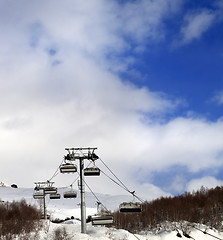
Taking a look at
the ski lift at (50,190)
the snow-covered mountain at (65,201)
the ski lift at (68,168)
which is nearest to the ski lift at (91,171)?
the ski lift at (68,168)

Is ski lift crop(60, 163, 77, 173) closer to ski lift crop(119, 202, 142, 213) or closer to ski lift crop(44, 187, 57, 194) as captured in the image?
ski lift crop(119, 202, 142, 213)

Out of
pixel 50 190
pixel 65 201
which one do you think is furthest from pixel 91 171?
pixel 65 201

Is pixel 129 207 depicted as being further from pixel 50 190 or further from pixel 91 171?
pixel 50 190

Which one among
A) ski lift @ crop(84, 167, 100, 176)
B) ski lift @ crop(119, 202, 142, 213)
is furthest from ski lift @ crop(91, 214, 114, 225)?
ski lift @ crop(84, 167, 100, 176)

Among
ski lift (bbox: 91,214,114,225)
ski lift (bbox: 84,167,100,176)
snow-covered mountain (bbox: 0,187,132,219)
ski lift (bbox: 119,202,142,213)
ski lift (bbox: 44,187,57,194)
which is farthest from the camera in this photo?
snow-covered mountain (bbox: 0,187,132,219)

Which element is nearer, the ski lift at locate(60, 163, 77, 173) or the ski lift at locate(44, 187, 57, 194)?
the ski lift at locate(60, 163, 77, 173)

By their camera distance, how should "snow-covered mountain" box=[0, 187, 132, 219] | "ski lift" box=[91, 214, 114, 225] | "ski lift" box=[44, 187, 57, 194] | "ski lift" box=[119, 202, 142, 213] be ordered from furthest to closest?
"snow-covered mountain" box=[0, 187, 132, 219]
"ski lift" box=[44, 187, 57, 194]
"ski lift" box=[91, 214, 114, 225]
"ski lift" box=[119, 202, 142, 213]

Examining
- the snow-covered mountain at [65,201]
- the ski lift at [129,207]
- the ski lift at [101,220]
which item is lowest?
the ski lift at [101,220]

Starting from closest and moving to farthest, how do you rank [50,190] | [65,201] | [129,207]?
[129,207]
[50,190]
[65,201]

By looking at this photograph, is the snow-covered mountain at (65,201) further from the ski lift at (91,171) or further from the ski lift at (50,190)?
the ski lift at (91,171)

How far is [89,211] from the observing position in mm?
52844

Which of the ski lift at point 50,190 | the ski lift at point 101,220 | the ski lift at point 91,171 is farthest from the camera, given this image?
the ski lift at point 50,190

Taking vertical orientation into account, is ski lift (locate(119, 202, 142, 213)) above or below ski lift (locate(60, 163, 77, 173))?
below

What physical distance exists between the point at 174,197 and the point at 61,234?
838 inches
